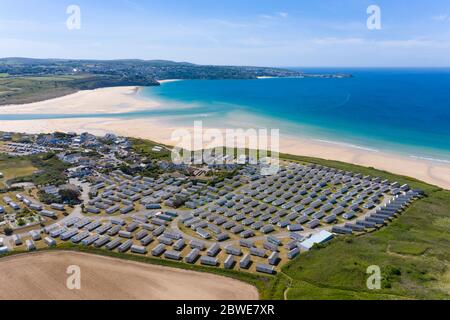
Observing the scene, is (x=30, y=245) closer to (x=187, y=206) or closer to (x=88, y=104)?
(x=187, y=206)

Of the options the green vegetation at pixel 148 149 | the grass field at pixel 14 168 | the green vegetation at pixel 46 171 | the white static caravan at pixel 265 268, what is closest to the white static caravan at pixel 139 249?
the white static caravan at pixel 265 268

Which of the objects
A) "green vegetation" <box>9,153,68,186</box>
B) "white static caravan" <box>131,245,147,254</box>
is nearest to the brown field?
"white static caravan" <box>131,245,147,254</box>

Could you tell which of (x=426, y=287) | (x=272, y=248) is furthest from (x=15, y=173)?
(x=426, y=287)

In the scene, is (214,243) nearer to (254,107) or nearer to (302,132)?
(302,132)

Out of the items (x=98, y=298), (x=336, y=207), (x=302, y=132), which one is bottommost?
(x=98, y=298)

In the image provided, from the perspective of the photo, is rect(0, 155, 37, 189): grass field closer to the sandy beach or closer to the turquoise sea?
the sandy beach

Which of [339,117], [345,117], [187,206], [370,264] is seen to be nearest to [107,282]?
[187,206]
